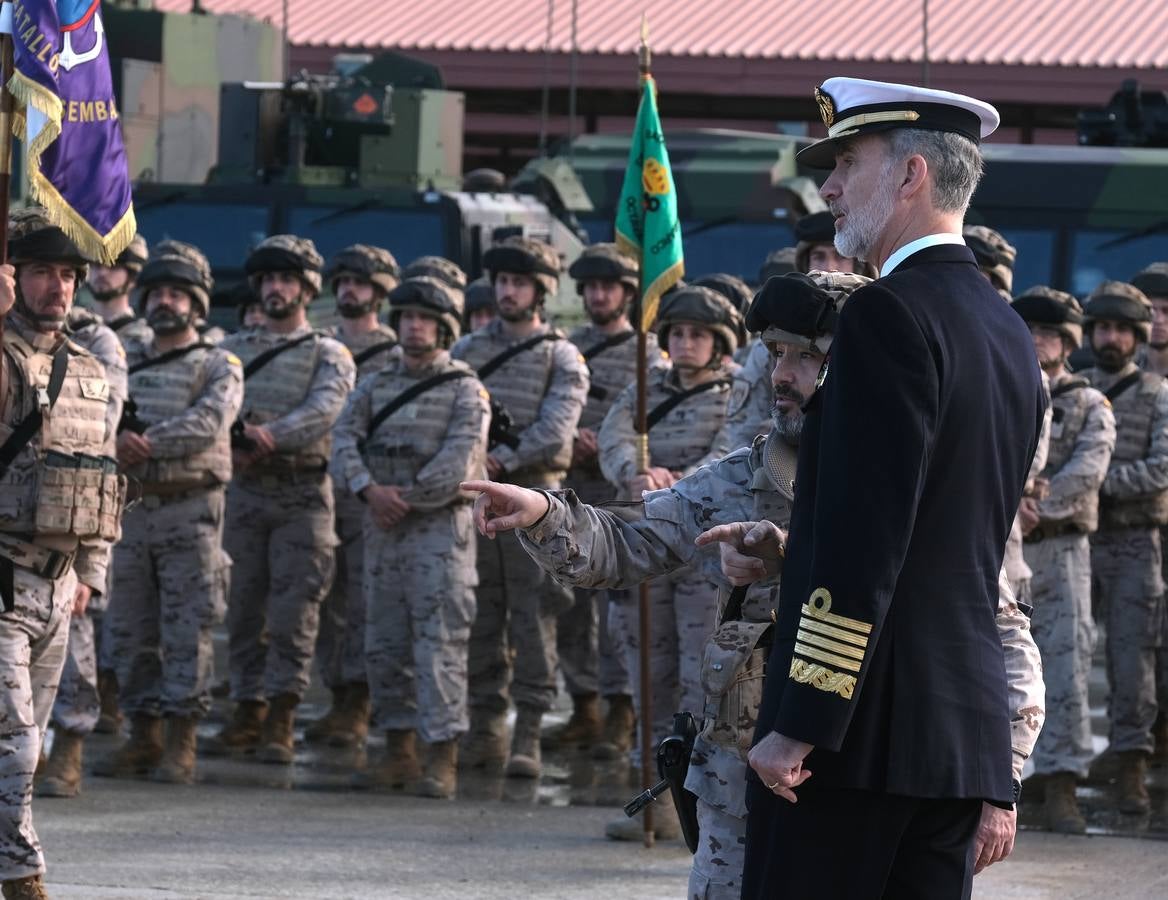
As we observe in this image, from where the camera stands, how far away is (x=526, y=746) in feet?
31.1

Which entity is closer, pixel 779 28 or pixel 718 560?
pixel 718 560

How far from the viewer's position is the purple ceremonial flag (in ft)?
21.3

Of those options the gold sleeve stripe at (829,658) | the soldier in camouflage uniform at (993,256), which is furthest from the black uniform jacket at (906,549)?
the soldier in camouflage uniform at (993,256)

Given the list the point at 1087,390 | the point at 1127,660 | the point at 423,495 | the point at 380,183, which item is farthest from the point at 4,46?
the point at 380,183

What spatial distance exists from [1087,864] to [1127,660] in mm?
2088

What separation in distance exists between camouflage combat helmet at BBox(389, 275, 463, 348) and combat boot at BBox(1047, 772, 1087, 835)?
9.66ft

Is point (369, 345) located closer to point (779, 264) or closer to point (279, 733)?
point (779, 264)

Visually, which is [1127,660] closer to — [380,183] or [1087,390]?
[1087,390]

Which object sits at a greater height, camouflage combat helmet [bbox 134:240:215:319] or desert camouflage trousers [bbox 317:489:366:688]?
camouflage combat helmet [bbox 134:240:215:319]

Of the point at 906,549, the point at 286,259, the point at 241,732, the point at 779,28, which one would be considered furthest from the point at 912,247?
the point at 779,28

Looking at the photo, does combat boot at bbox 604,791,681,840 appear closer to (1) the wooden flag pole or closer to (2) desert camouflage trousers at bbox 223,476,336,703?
(1) the wooden flag pole

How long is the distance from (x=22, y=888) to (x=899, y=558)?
3.48 m

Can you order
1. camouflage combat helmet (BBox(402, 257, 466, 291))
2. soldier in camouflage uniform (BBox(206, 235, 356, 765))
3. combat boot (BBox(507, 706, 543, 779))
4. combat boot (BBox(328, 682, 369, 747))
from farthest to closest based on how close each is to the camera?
camouflage combat helmet (BBox(402, 257, 466, 291)) → combat boot (BBox(328, 682, 369, 747)) → soldier in camouflage uniform (BBox(206, 235, 356, 765)) → combat boot (BBox(507, 706, 543, 779))

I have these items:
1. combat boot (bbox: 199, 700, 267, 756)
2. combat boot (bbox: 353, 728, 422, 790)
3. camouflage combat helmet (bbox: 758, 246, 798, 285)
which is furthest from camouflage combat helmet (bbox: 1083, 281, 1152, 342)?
combat boot (bbox: 199, 700, 267, 756)
